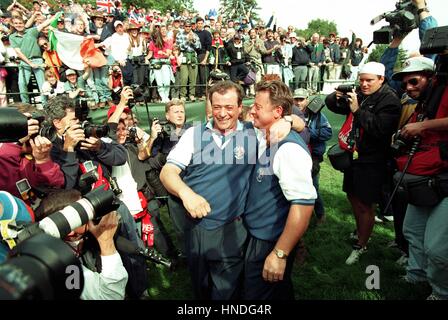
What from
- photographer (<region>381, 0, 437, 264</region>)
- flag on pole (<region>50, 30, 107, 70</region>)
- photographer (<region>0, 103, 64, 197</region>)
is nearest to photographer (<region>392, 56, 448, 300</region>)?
photographer (<region>381, 0, 437, 264</region>)

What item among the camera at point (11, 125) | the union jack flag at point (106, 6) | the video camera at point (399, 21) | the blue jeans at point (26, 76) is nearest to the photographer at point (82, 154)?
the camera at point (11, 125)

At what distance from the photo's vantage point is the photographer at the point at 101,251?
207 centimetres

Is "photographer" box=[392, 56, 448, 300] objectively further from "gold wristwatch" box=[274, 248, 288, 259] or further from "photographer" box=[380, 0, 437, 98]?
"gold wristwatch" box=[274, 248, 288, 259]

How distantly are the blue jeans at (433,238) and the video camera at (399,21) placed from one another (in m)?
1.76

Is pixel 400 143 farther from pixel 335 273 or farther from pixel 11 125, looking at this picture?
pixel 11 125

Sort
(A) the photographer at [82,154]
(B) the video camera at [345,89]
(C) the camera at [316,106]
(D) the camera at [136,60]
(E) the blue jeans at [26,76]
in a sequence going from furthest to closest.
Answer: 1. (D) the camera at [136,60]
2. (E) the blue jeans at [26,76]
3. (C) the camera at [316,106]
4. (B) the video camera at [345,89]
5. (A) the photographer at [82,154]

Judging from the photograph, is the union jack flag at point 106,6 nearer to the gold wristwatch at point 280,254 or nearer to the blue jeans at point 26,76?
the blue jeans at point 26,76

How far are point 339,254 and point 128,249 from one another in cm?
275

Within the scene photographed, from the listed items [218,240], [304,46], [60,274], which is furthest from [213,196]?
[304,46]

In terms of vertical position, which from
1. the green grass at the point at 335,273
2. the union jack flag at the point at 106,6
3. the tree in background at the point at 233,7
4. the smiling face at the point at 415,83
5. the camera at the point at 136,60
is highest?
the tree in background at the point at 233,7

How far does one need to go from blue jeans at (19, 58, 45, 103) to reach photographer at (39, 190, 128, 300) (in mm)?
5992

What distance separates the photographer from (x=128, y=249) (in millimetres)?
2371

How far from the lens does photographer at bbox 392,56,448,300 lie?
2.71 metres

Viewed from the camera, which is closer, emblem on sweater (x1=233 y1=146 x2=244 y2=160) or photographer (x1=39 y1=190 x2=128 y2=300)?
photographer (x1=39 y1=190 x2=128 y2=300)
